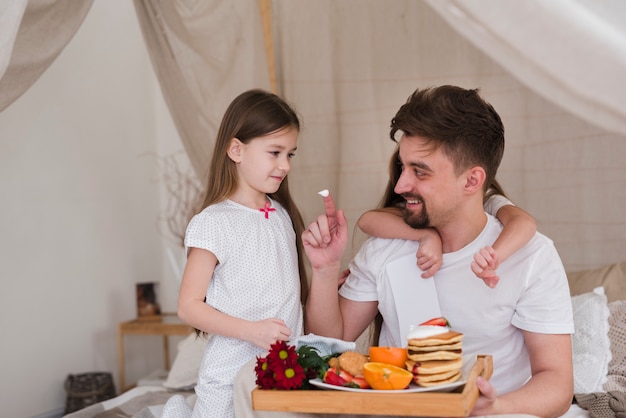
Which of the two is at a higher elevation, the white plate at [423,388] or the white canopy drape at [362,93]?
the white canopy drape at [362,93]

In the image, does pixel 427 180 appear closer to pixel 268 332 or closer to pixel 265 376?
pixel 268 332

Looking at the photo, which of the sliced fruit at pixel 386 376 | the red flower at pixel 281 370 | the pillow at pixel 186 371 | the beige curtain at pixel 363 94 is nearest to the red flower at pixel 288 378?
the red flower at pixel 281 370

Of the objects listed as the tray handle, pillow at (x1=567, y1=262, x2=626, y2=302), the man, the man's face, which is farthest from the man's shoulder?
pillow at (x1=567, y1=262, x2=626, y2=302)

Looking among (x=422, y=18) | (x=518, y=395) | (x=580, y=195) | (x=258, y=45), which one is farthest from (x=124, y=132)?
(x=518, y=395)

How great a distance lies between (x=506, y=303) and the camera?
6.05 ft

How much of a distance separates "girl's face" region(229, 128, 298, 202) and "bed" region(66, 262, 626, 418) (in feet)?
2.35

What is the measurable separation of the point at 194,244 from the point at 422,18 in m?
1.52

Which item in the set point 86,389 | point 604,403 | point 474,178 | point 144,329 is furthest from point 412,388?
point 144,329

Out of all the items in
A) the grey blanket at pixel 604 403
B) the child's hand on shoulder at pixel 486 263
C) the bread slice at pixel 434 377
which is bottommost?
the grey blanket at pixel 604 403

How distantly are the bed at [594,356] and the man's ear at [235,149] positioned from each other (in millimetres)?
740

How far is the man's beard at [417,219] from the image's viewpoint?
193cm

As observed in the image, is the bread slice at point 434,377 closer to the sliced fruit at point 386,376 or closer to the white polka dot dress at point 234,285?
the sliced fruit at point 386,376

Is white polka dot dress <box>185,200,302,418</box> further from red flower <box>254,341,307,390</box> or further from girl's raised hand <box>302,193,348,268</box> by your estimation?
red flower <box>254,341,307,390</box>

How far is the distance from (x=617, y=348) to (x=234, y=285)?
1298 mm
